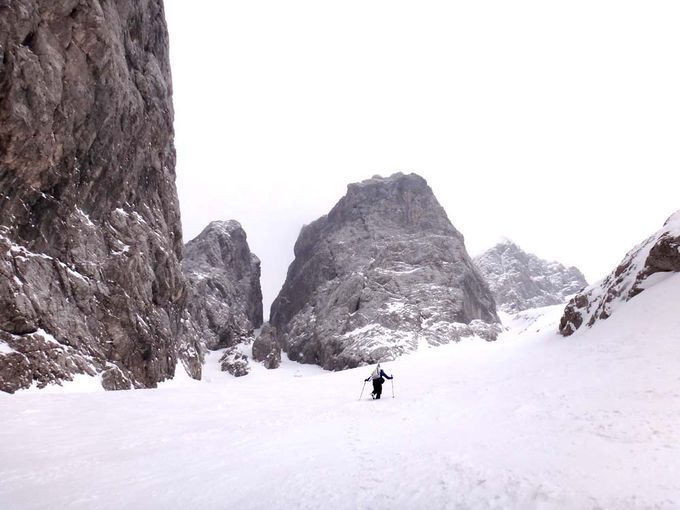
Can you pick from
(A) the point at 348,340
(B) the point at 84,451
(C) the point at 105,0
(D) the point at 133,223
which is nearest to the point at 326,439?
(B) the point at 84,451

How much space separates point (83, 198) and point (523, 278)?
12725 centimetres

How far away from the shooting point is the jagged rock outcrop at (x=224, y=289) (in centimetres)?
7388

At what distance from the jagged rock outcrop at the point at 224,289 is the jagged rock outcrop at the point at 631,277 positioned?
50989 millimetres

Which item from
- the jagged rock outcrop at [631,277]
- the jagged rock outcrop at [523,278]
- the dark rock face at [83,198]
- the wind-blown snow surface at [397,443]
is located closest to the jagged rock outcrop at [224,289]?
the dark rock face at [83,198]

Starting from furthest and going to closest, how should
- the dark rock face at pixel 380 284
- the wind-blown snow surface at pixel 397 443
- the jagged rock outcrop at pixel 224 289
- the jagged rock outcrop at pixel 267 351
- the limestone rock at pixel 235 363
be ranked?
the jagged rock outcrop at pixel 224 289, the jagged rock outcrop at pixel 267 351, the limestone rock at pixel 235 363, the dark rock face at pixel 380 284, the wind-blown snow surface at pixel 397 443

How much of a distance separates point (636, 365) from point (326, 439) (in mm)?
10029

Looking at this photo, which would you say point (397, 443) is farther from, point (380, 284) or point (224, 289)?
point (224, 289)

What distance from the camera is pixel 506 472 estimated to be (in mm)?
6441

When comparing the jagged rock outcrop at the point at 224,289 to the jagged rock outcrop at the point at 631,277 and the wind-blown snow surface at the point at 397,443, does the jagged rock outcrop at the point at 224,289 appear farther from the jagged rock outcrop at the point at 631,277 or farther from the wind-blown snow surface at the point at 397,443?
the jagged rock outcrop at the point at 631,277

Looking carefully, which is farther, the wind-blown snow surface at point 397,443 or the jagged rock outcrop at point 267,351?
the jagged rock outcrop at point 267,351

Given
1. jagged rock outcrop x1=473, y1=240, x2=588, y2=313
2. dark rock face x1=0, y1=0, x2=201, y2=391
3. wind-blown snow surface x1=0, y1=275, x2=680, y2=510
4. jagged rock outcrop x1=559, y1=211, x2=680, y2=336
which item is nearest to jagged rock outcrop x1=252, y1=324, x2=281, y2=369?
dark rock face x1=0, y1=0, x2=201, y2=391

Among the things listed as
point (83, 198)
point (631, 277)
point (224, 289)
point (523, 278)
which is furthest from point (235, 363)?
point (523, 278)

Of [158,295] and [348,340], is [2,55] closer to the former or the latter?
[158,295]

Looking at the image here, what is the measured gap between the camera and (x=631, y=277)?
2080 centimetres
